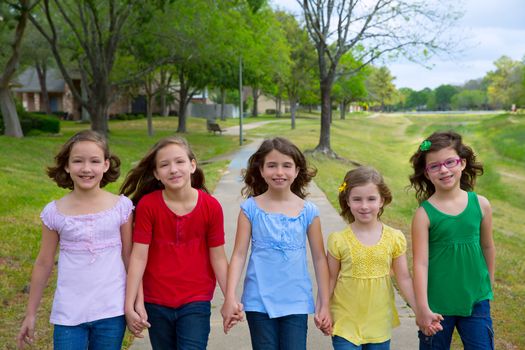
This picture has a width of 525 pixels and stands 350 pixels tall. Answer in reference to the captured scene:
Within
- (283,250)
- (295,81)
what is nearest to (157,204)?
(283,250)

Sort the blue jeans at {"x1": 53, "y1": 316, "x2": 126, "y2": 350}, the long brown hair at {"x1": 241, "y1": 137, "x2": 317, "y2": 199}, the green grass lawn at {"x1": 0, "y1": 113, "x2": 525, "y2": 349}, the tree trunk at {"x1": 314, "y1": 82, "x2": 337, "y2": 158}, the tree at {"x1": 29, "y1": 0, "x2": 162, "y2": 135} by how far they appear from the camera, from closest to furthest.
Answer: the blue jeans at {"x1": 53, "y1": 316, "x2": 126, "y2": 350} → the long brown hair at {"x1": 241, "y1": 137, "x2": 317, "y2": 199} → the green grass lawn at {"x1": 0, "y1": 113, "x2": 525, "y2": 349} → the tree at {"x1": 29, "y1": 0, "x2": 162, "y2": 135} → the tree trunk at {"x1": 314, "y1": 82, "x2": 337, "y2": 158}

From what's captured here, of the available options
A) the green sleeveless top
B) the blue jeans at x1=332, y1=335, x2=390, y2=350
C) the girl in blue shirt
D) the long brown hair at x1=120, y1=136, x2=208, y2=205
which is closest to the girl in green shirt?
the green sleeveless top

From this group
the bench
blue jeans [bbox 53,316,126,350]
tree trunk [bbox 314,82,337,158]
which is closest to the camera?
blue jeans [bbox 53,316,126,350]

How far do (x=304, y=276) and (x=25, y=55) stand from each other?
125 ft

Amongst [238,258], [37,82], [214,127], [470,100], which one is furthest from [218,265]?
[470,100]

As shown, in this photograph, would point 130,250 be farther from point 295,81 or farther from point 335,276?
point 295,81

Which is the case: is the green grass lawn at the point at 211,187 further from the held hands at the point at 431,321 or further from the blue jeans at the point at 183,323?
the held hands at the point at 431,321

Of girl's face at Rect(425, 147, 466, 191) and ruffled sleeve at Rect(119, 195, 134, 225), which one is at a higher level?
girl's face at Rect(425, 147, 466, 191)

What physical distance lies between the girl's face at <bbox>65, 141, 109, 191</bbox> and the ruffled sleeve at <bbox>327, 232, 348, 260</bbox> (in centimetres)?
126

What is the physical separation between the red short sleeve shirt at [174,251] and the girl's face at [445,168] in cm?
125

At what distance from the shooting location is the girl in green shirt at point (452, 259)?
306 centimetres

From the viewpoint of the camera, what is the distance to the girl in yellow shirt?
2.99m

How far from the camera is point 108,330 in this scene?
2.85m

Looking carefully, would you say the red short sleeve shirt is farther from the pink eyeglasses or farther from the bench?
the bench
